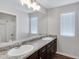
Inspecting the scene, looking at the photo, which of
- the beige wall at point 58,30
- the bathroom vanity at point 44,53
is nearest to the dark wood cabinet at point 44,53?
the bathroom vanity at point 44,53

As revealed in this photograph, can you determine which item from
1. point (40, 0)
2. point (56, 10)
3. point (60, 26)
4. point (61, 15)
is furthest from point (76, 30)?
point (40, 0)

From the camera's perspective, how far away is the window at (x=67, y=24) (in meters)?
2.74

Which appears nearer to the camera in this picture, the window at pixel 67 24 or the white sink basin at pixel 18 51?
the white sink basin at pixel 18 51

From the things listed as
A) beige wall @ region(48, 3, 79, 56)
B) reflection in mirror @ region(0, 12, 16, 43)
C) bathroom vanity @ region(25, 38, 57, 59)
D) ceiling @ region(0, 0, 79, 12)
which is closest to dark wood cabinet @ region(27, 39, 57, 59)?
bathroom vanity @ region(25, 38, 57, 59)

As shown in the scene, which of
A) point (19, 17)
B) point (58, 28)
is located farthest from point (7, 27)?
point (58, 28)

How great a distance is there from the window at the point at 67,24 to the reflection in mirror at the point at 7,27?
2.16 m

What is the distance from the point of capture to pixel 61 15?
3.06 m

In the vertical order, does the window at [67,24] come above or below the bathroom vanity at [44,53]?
above

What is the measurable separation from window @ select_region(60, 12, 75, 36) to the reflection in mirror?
2.16 meters

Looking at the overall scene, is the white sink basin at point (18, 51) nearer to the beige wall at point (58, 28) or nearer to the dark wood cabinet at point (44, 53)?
the dark wood cabinet at point (44, 53)

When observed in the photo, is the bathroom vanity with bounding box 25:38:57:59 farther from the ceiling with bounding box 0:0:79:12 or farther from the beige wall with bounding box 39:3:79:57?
the ceiling with bounding box 0:0:79:12

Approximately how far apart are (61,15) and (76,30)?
922mm

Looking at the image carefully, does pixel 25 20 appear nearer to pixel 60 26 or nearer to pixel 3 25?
pixel 3 25

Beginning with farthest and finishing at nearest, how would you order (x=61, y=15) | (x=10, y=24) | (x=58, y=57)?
(x=61, y=15)
(x=58, y=57)
(x=10, y=24)
